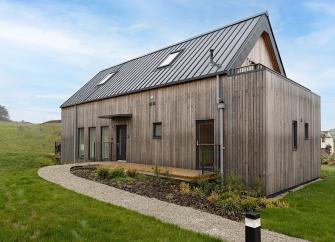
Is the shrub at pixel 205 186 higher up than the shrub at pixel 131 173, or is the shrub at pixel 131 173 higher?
the shrub at pixel 131 173

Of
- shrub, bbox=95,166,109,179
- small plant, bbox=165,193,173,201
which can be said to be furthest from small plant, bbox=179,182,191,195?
shrub, bbox=95,166,109,179

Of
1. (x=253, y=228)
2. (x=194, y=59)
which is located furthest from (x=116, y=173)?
(x=253, y=228)

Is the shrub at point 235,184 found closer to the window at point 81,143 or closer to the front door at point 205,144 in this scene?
the front door at point 205,144

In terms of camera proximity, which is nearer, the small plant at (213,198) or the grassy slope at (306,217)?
the grassy slope at (306,217)

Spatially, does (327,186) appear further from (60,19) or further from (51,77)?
(51,77)

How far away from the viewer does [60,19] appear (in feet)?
36.2

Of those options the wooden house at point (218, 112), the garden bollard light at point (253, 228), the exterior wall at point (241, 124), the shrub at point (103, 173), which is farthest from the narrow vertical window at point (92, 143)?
the garden bollard light at point (253, 228)

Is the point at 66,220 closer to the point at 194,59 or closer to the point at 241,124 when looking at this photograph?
the point at 241,124

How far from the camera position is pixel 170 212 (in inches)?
309

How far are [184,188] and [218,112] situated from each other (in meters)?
3.28

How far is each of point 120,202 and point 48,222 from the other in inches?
96.1

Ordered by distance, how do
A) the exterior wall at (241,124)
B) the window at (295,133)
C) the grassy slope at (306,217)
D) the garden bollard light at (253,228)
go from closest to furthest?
the garden bollard light at (253,228)
the grassy slope at (306,217)
the exterior wall at (241,124)
the window at (295,133)

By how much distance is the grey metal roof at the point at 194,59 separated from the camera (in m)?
13.1

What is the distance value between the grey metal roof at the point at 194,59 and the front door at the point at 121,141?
191 centimetres
